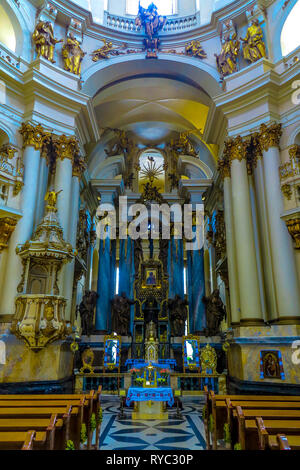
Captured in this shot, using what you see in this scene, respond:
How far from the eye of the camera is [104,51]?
1270 centimetres

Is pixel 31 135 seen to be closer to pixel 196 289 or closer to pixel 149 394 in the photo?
pixel 149 394

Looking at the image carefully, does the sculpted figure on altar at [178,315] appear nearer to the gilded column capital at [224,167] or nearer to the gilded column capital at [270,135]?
the gilded column capital at [224,167]

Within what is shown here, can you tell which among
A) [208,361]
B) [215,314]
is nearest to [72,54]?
[208,361]

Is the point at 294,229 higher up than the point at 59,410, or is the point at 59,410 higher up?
the point at 294,229

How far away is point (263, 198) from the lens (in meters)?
9.90

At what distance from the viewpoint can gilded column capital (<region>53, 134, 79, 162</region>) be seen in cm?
1041

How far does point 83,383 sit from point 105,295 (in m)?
6.43

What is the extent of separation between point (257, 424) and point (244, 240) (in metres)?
7.28

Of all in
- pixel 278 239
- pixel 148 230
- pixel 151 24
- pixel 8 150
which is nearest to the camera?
pixel 278 239

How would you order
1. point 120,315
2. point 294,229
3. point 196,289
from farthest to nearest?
point 196,289 → point 120,315 → point 294,229

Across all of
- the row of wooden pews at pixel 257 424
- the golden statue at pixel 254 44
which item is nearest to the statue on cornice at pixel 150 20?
the golden statue at pixel 254 44

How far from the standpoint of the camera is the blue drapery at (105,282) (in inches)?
585

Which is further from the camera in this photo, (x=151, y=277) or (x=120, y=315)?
(x=151, y=277)

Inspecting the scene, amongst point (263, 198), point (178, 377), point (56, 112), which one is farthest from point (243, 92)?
point (178, 377)
